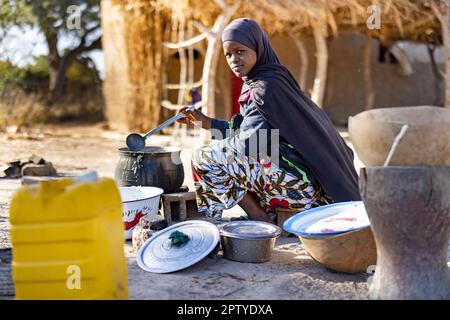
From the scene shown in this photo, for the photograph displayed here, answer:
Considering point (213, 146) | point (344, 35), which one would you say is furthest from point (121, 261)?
point (344, 35)

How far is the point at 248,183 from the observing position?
3545 millimetres

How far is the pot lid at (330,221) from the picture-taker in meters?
2.69

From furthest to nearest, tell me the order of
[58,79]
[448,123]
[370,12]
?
[58,79] → [370,12] → [448,123]

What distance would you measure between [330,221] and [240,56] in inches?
47.4

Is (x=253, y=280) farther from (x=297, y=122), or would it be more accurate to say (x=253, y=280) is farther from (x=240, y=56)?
(x=240, y=56)

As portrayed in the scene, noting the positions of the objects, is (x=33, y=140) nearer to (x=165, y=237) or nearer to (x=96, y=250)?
→ (x=165, y=237)

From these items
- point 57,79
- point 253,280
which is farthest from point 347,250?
point 57,79

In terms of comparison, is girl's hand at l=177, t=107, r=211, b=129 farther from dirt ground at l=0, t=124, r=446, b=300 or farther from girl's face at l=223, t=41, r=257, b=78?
dirt ground at l=0, t=124, r=446, b=300

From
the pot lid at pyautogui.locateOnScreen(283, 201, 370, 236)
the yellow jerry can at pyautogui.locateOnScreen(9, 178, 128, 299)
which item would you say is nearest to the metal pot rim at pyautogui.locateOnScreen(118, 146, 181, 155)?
the pot lid at pyautogui.locateOnScreen(283, 201, 370, 236)

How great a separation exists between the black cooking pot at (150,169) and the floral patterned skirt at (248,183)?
304 mm

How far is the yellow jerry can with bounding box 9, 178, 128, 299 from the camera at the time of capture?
6.87ft

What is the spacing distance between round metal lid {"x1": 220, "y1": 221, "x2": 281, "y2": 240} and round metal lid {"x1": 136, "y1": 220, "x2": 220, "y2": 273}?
0.08m
